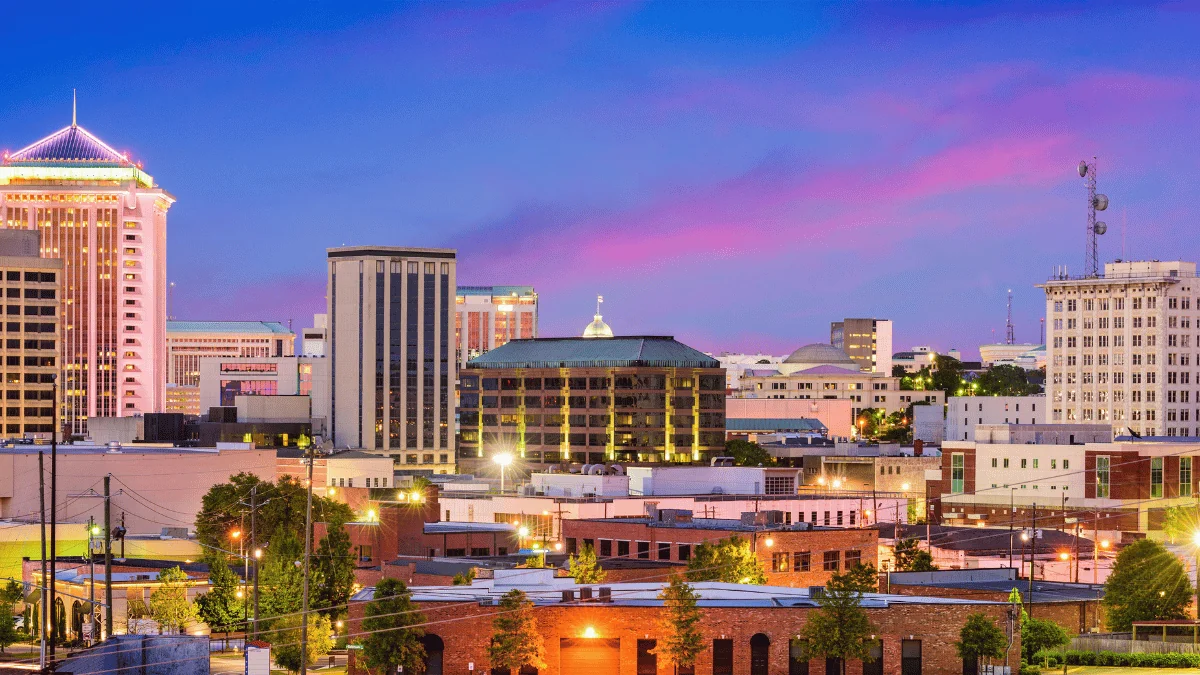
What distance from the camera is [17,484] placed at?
135625 millimetres

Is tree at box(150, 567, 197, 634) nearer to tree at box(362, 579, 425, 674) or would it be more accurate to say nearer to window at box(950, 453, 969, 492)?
tree at box(362, 579, 425, 674)

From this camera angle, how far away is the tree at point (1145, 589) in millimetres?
84812

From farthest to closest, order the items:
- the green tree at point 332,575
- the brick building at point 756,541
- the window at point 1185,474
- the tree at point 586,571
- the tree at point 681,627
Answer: the window at point 1185,474, the brick building at point 756,541, the green tree at point 332,575, the tree at point 586,571, the tree at point 681,627

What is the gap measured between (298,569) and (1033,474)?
98.2 m

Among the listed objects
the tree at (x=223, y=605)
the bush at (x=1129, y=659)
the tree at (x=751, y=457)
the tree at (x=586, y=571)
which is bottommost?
the bush at (x=1129, y=659)

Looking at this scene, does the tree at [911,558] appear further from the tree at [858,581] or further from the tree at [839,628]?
the tree at [839,628]

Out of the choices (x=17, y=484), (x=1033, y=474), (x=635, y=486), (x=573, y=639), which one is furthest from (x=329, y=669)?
(x=1033, y=474)

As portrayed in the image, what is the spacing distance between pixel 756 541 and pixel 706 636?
22.1 m

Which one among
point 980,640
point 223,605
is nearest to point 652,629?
point 980,640

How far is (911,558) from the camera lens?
101 metres

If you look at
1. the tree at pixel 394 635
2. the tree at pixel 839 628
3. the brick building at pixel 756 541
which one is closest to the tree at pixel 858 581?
the tree at pixel 839 628

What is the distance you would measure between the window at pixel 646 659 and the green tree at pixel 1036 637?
54.6 feet

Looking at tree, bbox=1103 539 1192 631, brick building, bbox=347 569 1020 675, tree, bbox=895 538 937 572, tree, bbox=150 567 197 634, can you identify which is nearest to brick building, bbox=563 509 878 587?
tree, bbox=895 538 937 572

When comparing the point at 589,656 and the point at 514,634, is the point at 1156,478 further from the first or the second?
the point at 514,634
